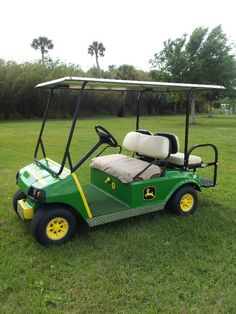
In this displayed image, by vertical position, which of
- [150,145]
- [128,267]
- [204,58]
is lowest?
[128,267]

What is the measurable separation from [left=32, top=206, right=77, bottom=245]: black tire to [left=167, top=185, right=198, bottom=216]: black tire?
1278 millimetres

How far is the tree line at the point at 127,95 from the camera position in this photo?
17.5m

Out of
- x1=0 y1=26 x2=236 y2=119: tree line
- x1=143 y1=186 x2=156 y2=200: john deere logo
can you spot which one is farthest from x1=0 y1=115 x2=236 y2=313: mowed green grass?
x1=0 y1=26 x2=236 y2=119: tree line

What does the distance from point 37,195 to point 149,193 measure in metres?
1.25

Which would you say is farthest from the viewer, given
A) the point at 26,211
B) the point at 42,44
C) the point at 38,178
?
the point at 42,44

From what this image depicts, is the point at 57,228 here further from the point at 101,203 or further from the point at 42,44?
the point at 42,44

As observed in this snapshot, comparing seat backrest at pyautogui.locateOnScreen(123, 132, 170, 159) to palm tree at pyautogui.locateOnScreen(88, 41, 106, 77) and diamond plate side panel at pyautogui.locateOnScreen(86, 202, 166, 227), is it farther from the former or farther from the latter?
palm tree at pyautogui.locateOnScreen(88, 41, 106, 77)

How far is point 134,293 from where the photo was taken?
2340mm

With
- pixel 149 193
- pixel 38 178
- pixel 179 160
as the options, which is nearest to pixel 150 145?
pixel 179 160

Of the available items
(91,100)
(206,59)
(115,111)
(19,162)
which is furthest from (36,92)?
(19,162)

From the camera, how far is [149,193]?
3.46 m

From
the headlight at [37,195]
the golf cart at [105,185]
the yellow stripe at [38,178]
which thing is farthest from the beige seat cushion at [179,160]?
the headlight at [37,195]

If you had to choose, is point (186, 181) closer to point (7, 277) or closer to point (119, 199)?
point (119, 199)

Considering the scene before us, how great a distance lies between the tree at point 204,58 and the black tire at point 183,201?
48.4ft
